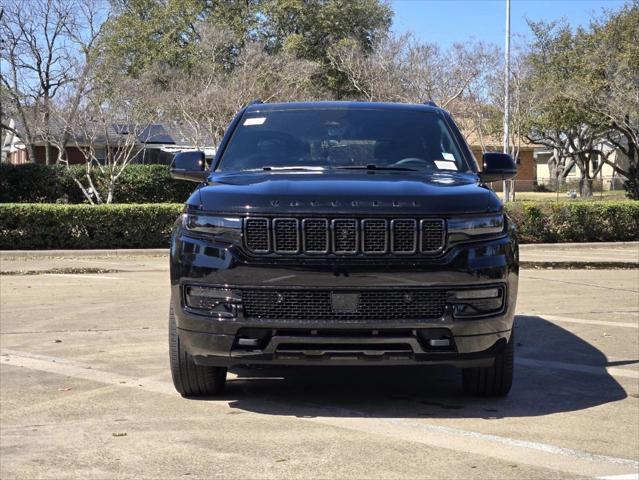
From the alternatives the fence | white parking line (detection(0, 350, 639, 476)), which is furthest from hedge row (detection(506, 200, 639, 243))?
white parking line (detection(0, 350, 639, 476))

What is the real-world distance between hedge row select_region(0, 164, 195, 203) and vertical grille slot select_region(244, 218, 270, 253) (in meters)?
23.4

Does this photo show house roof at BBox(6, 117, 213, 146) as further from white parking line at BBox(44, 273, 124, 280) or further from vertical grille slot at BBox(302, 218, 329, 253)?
vertical grille slot at BBox(302, 218, 329, 253)

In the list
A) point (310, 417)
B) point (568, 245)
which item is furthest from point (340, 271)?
point (568, 245)

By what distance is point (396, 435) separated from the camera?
5168mm

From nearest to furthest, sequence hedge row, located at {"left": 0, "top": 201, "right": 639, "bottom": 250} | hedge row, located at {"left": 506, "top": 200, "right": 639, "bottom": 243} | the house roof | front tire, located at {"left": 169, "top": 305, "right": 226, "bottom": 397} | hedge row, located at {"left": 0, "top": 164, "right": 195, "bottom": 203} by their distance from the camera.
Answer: front tire, located at {"left": 169, "top": 305, "right": 226, "bottom": 397}
hedge row, located at {"left": 0, "top": 201, "right": 639, "bottom": 250}
hedge row, located at {"left": 506, "top": 200, "right": 639, "bottom": 243}
hedge row, located at {"left": 0, "top": 164, "right": 195, "bottom": 203}
the house roof

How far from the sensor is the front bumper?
5.15m

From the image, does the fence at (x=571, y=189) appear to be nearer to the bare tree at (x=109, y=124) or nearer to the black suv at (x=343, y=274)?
the bare tree at (x=109, y=124)

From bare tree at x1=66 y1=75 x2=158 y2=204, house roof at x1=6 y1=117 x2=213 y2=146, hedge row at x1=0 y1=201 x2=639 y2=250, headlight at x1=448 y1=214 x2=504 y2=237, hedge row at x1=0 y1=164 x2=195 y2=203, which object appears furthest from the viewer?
house roof at x1=6 y1=117 x2=213 y2=146

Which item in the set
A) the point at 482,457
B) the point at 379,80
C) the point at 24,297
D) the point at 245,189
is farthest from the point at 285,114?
the point at 379,80

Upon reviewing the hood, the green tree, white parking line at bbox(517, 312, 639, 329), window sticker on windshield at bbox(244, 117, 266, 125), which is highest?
the green tree

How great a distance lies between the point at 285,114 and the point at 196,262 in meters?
1.95

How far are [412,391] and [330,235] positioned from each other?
1.69 m

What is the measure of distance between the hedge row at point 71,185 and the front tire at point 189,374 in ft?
74.1

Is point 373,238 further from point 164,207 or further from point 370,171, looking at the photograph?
point 164,207
